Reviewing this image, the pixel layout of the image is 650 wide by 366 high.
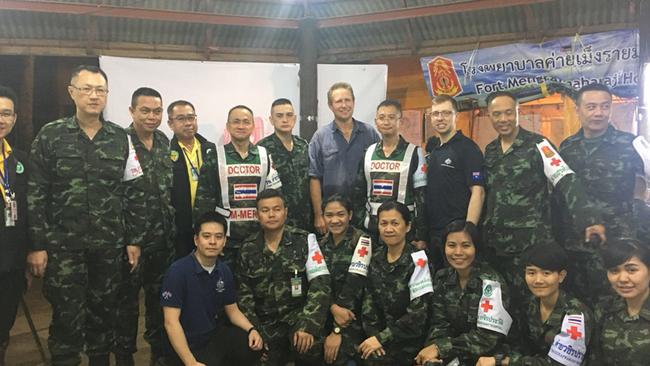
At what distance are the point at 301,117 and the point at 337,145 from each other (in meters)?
1.41

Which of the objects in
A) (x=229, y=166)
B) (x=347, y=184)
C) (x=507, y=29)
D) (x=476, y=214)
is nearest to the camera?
(x=476, y=214)

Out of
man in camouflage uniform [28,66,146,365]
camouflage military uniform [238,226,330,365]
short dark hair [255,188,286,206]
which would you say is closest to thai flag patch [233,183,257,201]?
short dark hair [255,188,286,206]

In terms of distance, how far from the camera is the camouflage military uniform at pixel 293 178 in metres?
4.32

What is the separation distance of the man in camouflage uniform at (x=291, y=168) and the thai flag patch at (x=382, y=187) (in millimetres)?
628

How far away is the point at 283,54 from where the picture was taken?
5.81 metres

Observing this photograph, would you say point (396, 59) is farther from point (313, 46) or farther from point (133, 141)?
point (133, 141)

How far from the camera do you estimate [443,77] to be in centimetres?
546

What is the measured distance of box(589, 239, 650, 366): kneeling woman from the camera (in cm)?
291

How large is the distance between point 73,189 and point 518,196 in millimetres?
2807

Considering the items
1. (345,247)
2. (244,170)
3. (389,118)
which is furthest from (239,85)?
(345,247)

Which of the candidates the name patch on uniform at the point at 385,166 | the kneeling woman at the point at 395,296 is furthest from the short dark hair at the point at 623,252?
the name patch on uniform at the point at 385,166

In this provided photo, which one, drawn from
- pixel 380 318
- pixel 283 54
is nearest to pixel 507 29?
pixel 283 54

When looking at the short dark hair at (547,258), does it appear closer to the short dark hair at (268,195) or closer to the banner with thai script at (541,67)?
the short dark hair at (268,195)

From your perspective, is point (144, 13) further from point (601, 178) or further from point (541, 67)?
point (601, 178)
